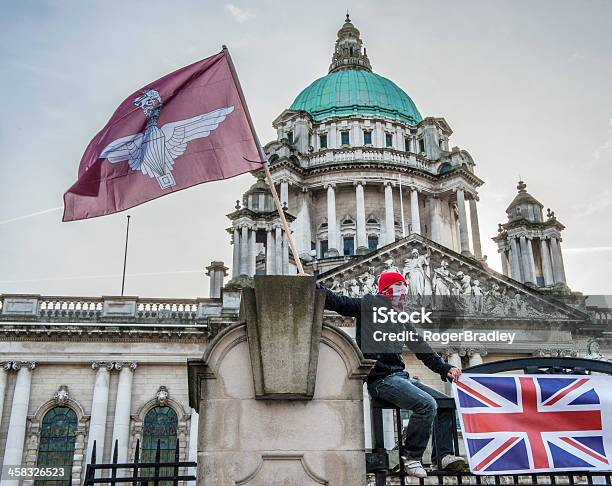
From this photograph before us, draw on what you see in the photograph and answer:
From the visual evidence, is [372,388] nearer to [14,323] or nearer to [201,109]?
[201,109]

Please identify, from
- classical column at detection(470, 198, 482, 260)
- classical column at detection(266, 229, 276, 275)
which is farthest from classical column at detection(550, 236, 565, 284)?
classical column at detection(266, 229, 276, 275)

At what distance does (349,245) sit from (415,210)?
636 cm

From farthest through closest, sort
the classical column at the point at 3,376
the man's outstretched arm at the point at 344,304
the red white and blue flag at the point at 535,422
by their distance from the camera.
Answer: the classical column at the point at 3,376 < the man's outstretched arm at the point at 344,304 < the red white and blue flag at the point at 535,422

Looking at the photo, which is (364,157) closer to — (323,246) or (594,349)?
(323,246)

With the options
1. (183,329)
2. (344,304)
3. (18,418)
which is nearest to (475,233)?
(183,329)

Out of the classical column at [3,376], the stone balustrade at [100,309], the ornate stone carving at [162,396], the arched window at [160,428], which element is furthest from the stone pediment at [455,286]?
the classical column at [3,376]

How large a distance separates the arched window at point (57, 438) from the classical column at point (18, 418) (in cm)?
103

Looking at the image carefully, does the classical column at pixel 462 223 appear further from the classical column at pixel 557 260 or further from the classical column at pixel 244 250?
the classical column at pixel 244 250

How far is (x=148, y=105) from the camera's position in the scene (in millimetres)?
10820

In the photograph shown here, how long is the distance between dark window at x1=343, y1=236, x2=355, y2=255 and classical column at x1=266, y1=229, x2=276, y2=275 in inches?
612

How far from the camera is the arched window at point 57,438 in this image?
34.8m

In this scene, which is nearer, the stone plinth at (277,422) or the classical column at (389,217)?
the stone plinth at (277,422)

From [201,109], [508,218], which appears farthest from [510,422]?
[508,218]

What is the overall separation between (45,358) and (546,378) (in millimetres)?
33703
